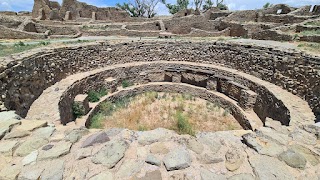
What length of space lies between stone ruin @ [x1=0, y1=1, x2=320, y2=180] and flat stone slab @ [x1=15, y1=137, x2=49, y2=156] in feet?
0.05

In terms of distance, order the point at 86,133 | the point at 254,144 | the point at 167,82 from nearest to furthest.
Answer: the point at 254,144 → the point at 86,133 → the point at 167,82

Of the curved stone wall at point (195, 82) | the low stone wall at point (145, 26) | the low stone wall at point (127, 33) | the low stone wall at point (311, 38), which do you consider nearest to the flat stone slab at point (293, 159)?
the curved stone wall at point (195, 82)

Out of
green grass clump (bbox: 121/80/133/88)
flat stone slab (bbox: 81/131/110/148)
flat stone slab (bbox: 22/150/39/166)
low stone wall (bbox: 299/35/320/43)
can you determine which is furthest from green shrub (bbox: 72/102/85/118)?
low stone wall (bbox: 299/35/320/43)

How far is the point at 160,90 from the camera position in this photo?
12.5 metres

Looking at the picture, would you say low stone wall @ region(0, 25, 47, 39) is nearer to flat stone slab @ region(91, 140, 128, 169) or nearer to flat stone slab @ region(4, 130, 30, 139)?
flat stone slab @ region(4, 130, 30, 139)

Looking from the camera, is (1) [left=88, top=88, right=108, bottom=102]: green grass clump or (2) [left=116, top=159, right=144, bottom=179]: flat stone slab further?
(1) [left=88, top=88, right=108, bottom=102]: green grass clump

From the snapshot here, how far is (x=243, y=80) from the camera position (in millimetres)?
10430

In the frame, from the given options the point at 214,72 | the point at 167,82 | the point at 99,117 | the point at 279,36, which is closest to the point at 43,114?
the point at 99,117

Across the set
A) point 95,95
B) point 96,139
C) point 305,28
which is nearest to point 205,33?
point 305,28

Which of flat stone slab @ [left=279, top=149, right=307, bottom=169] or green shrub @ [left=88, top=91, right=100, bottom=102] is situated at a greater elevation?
flat stone slab @ [left=279, top=149, right=307, bottom=169]

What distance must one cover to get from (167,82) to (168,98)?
1.49 m

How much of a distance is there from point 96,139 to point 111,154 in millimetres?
513

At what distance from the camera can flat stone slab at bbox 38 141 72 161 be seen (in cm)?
301

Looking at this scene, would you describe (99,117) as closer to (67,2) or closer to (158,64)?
(158,64)
